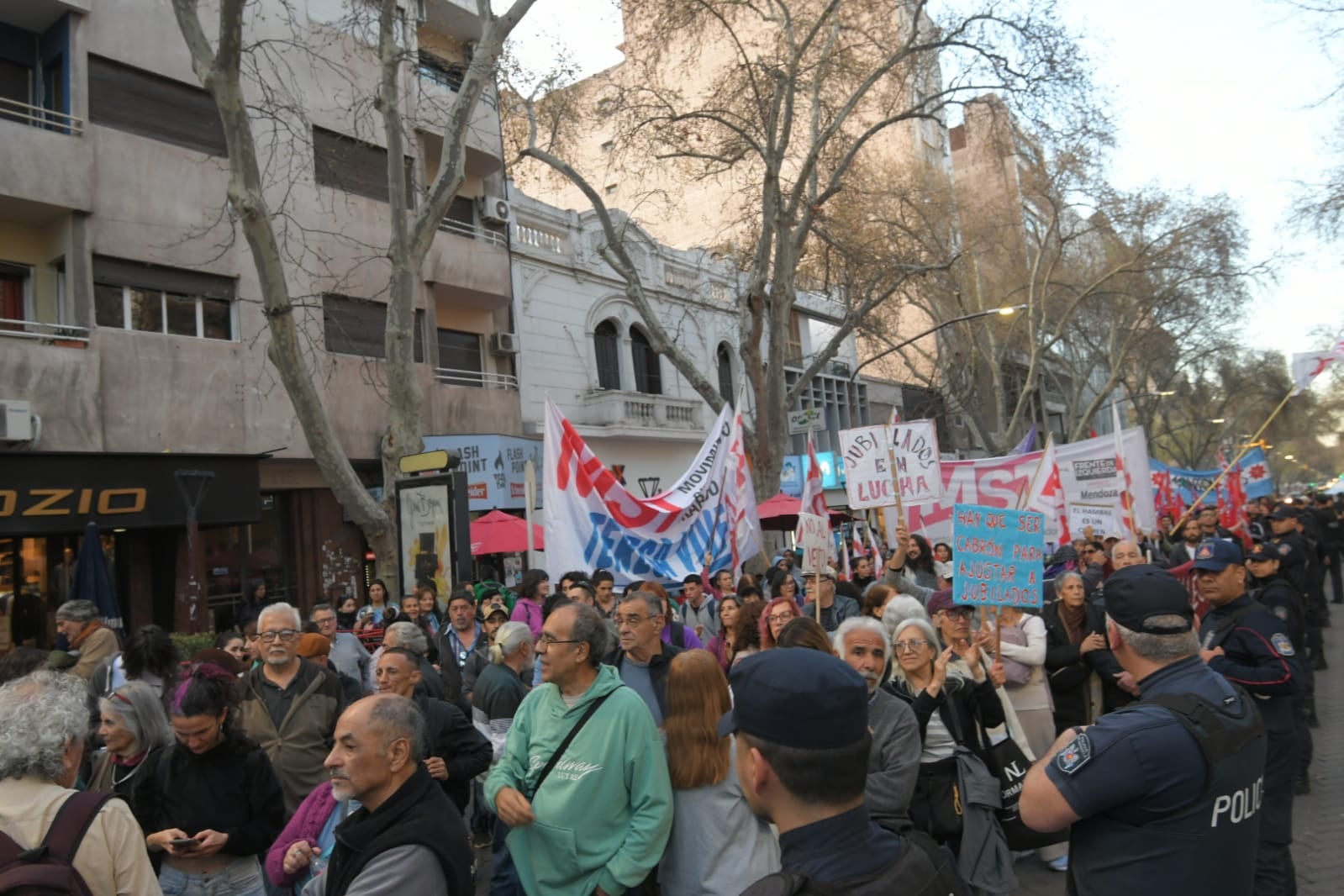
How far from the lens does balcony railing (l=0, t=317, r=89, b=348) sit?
11808mm

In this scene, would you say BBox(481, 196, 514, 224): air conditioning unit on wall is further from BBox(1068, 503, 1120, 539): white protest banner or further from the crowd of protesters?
the crowd of protesters

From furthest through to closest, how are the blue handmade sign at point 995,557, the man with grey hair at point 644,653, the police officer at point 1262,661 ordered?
the blue handmade sign at point 995,557 < the man with grey hair at point 644,653 < the police officer at point 1262,661

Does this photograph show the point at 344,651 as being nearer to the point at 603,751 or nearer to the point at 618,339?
the point at 603,751

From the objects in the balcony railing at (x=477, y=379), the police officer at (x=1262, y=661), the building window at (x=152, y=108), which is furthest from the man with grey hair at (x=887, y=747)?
the balcony railing at (x=477, y=379)

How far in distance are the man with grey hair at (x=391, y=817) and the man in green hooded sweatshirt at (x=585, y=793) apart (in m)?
0.54

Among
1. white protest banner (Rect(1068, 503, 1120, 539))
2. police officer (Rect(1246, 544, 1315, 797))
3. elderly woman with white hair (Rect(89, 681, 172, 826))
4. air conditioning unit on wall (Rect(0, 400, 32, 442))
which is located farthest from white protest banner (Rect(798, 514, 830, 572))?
air conditioning unit on wall (Rect(0, 400, 32, 442))

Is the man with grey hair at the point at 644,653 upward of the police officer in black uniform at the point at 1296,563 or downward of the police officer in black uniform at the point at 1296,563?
upward

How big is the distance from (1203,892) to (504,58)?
1285cm

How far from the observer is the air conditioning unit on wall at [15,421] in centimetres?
1130

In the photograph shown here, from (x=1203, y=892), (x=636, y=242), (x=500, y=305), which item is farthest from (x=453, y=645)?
(x=636, y=242)

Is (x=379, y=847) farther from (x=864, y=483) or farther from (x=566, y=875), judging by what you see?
(x=864, y=483)

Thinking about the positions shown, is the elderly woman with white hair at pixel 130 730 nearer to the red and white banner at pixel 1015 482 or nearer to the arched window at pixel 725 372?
the red and white banner at pixel 1015 482

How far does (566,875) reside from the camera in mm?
3311

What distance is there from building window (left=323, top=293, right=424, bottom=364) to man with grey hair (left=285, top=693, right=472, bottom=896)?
14188mm
